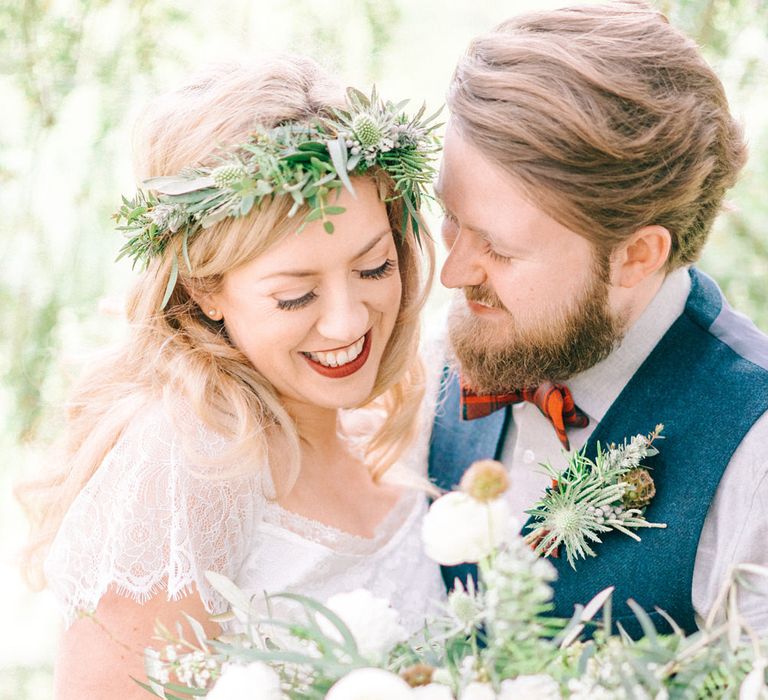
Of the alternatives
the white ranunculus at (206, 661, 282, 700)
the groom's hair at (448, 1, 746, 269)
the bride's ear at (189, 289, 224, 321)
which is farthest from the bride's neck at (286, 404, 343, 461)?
the white ranunculus at (206, 661, 282, 700)

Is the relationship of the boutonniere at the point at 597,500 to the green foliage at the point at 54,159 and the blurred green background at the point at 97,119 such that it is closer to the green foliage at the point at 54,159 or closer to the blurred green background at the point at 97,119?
the blurred green background at the point at 97,119

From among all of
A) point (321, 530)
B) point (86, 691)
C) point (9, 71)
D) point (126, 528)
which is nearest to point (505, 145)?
point (321, 530)

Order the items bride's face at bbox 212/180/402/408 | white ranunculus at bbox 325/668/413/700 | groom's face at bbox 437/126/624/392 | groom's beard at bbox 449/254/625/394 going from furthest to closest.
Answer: groom's beard at bbox 449/254/625/394 → groom's face at bbox 437/126/624/392 → bride's face at bbox 212/180/402/408 → white ranunculus at bbox 325/668/413/700

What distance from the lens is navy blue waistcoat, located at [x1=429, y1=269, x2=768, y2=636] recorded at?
1.86 meters

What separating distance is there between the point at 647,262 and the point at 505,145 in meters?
0.48

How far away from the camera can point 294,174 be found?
5.57ft

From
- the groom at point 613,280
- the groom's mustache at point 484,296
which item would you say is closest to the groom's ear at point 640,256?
the groom at point 613,280

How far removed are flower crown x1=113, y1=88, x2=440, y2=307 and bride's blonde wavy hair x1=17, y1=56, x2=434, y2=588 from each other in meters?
0.04

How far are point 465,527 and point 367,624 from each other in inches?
7.4

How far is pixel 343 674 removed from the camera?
1.00 m

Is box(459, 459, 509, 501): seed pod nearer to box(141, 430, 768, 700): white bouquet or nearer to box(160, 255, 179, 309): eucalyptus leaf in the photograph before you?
box(141, 430, 768, 700): white bouquet

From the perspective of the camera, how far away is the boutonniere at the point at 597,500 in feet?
6.05

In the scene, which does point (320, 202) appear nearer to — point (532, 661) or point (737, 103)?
point (532, 661)

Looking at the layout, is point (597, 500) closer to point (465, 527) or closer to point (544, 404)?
point (544, 404)
